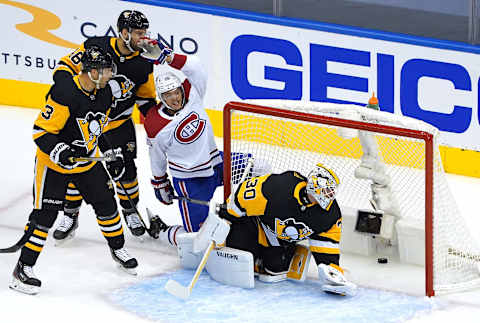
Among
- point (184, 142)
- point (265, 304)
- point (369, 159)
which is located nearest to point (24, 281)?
point (184, 142)

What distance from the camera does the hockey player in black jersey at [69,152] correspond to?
559cm

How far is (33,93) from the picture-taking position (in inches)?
329

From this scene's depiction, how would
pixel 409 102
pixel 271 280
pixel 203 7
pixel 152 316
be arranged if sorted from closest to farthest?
pixel 152 316 < pixel 271 280 < pixel 409 102 < pixel 203 7

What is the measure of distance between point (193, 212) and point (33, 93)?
2.53 metres

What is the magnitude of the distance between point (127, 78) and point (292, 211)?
1.17m

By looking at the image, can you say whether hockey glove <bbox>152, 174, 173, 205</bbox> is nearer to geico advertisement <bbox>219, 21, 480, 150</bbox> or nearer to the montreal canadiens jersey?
the montreal canadiens jersey

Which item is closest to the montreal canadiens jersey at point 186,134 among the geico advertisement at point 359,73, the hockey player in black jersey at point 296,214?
the hockey player in black jersey at point 296,214

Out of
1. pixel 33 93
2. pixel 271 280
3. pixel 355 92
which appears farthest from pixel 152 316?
pixel 33 93

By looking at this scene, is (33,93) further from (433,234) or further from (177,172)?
(433,234)

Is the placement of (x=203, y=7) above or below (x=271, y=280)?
above

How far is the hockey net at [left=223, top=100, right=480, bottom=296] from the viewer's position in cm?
580

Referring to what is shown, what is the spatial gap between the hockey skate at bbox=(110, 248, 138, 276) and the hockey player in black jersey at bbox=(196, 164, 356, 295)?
0.42 meters

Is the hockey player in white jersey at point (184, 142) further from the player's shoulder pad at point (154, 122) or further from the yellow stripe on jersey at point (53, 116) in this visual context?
the yellow stripe on jersey at point (53, 116)

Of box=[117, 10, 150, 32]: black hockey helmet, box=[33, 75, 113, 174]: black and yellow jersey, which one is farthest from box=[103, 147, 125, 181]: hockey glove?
box=[117, 10, 150, 32]: black hockey helmet
